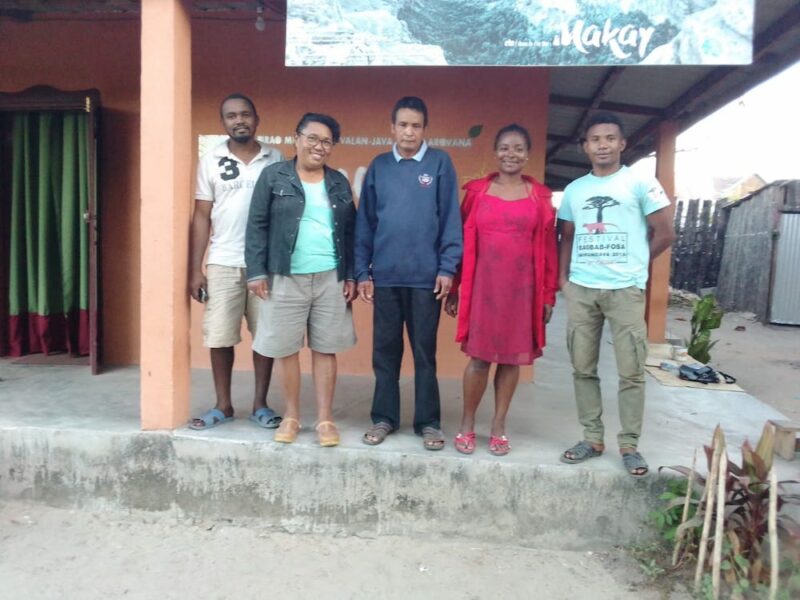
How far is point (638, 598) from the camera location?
2629 mm

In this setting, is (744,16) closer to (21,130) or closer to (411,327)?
(411,327)

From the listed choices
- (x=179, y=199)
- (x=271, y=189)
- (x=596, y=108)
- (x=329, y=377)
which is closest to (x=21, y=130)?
(x=179, y=199)

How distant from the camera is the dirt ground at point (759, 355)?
6.07 m

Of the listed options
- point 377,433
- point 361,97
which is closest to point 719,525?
point 377,433

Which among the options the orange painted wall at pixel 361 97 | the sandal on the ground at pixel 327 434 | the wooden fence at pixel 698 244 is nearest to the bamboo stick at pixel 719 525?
the sandal on the ground at pixel 327 434

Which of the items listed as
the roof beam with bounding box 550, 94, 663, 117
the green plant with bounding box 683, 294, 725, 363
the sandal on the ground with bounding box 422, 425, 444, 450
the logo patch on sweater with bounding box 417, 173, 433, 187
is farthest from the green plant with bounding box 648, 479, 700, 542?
the roof beam with bounding box 550, 94, 663, 117

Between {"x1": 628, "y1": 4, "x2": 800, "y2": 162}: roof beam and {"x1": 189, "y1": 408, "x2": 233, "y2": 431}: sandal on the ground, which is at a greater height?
{"x1": 628, "y1": 4, "x2": 800, "y2": 162}: roof beam

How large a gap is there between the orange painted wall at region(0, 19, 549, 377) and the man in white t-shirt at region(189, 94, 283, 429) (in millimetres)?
1438

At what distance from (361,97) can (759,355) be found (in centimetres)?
636

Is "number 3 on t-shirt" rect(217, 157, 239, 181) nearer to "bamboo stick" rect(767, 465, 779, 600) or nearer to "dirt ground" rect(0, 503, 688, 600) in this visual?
"dirt ground" rect(0, 503, 688, 600)

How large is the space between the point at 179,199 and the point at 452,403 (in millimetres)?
2041

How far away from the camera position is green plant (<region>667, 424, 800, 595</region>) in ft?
8.41

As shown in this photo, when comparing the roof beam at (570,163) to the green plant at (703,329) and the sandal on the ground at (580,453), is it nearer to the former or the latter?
the green plant at (703,329)

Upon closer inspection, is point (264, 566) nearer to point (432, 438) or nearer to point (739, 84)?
point (432, 438)
